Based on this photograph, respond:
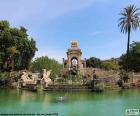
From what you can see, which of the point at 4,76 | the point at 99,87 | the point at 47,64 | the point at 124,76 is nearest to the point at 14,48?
the point at 4,76

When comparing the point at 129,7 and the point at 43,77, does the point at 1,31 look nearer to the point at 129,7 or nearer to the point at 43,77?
the point at 43,77

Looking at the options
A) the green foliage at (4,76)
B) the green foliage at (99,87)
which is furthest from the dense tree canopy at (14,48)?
the green foliage at (99,87)

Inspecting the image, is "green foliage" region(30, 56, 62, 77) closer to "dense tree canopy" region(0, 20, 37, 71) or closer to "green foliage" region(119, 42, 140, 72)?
"dense tree canopy" region(0, 20, 37, 71)

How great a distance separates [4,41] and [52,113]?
4278 cm

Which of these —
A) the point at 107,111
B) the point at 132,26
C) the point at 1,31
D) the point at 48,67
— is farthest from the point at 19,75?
the point at 107,111

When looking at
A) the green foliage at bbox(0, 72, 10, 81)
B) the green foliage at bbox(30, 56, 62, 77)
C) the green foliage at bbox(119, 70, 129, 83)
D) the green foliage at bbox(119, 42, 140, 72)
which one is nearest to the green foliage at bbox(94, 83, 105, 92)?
the green foliage at bbox(119, 70, 129, 83)

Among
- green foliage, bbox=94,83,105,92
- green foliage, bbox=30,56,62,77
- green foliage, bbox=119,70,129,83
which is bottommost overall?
green foliage, bbox=94,83,105,92

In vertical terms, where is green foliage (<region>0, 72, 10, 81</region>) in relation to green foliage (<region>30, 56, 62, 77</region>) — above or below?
below

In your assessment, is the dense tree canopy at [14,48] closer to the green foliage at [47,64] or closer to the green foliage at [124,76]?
the green foliage at [47,64]

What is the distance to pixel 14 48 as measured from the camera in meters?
72.6

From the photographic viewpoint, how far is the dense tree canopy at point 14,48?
239 ft

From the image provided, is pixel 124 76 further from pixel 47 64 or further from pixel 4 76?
pixel 4 76

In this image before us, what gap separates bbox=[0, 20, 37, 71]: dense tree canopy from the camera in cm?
7294

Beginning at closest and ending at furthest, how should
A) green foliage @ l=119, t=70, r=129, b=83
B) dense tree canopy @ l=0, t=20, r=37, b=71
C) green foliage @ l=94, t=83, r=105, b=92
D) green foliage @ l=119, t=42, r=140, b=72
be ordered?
green foliage @ l=94, t=83, r=105, b=92 → green foliage @ l=119, t=70, r=129, b=83 → dense tree canopy @ l=0, t=20, r=37, b=71 → green foliage @ l=119, t=42, r=140, b=72
